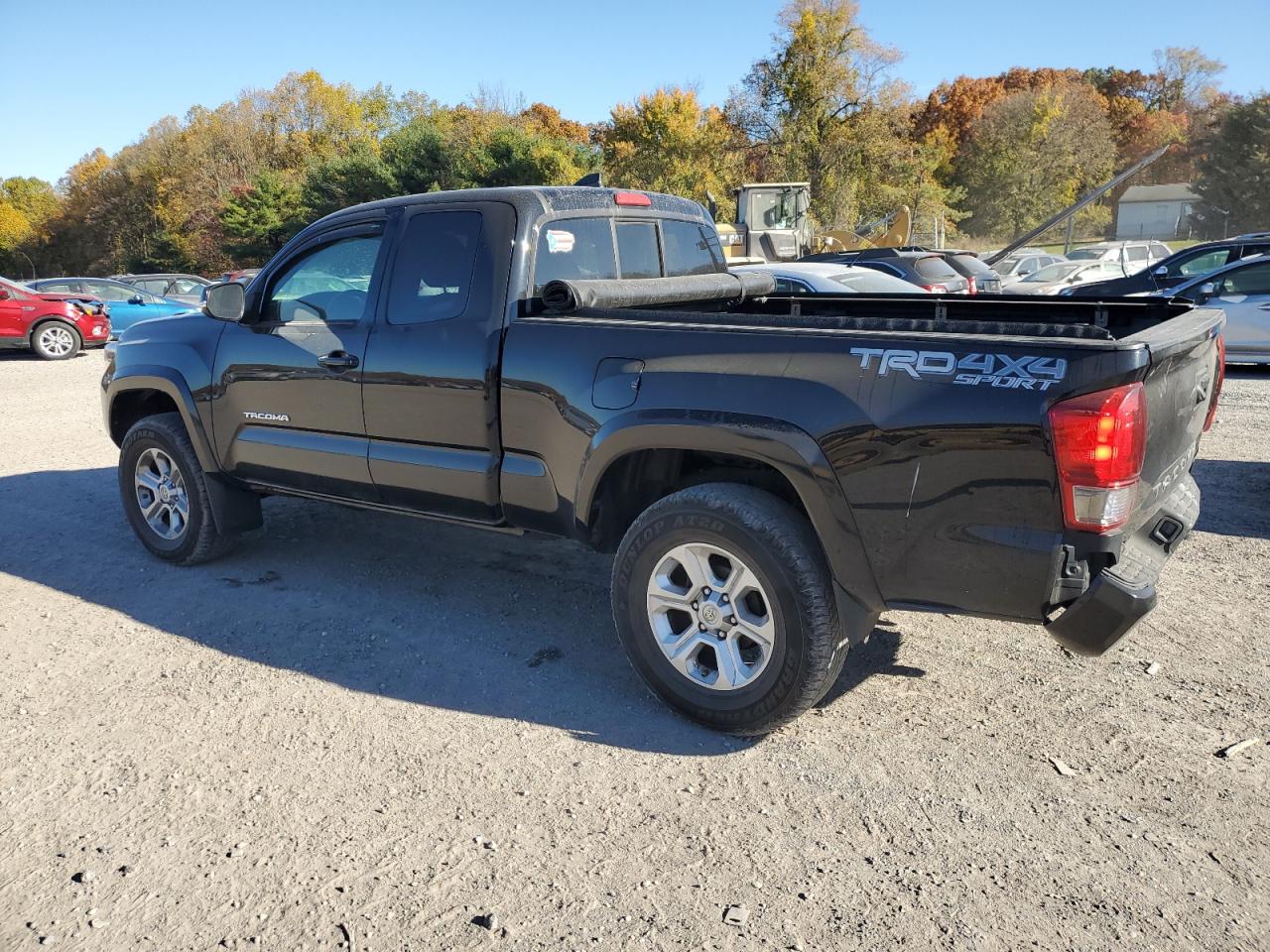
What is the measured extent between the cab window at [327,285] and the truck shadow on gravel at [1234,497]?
465 cm

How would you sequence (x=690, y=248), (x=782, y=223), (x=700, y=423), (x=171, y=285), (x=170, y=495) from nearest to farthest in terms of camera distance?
(x=700, y=423) → (x=690, y=248) → (x=170, y=495) → (x=171, y=285) → (x=782, y=223)

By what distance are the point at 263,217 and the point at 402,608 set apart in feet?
148

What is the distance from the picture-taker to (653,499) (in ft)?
13.3

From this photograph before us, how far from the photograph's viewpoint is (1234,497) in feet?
20.5

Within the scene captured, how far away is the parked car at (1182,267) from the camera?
44.0 ft

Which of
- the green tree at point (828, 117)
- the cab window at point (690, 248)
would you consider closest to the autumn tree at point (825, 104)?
the green tree at point (828, 117)

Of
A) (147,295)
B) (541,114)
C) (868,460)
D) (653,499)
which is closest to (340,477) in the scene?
(653,499)

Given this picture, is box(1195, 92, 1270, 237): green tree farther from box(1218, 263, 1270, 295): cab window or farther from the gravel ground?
the gravel ground

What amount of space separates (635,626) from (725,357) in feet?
3.57

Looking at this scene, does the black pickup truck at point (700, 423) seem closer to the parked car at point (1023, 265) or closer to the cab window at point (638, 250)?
the cab window at point (638, 250)

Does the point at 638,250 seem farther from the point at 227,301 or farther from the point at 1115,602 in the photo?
the point at 1115,602

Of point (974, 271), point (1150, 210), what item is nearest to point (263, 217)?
point (974, 271)

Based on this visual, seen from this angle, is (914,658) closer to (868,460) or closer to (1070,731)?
(1070,731)

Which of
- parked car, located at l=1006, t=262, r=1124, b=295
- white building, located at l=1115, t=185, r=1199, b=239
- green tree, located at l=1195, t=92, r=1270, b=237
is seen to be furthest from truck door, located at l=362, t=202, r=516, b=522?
white building, located at l=1115, t=185, r=1199, b=239
